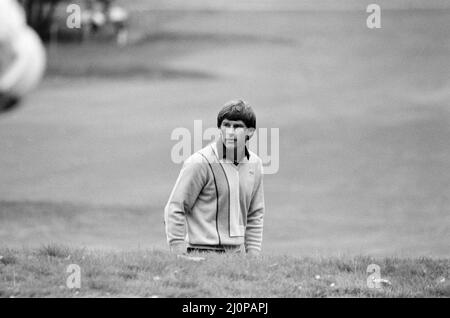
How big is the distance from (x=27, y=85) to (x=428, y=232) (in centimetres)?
665

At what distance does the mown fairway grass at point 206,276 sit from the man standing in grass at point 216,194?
15cm

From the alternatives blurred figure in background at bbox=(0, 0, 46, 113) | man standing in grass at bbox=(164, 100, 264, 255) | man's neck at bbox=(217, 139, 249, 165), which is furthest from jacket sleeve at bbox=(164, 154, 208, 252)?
blurred figure in background at bbox=(0, 0, 46, 113)

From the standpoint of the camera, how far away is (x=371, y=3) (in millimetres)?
7984

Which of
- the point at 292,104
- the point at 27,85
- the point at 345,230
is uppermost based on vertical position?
the point at 292,104

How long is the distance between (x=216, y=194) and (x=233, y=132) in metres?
0.27

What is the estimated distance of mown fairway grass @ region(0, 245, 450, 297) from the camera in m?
2.97

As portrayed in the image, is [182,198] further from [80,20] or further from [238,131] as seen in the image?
[80,20]

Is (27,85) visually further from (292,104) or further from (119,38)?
(292,104)

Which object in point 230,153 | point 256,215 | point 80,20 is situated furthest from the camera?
point 80,20

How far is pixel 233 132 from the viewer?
3449 mm

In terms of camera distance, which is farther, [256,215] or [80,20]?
[80,20]

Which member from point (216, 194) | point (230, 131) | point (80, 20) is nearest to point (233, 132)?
point (230, 131)
